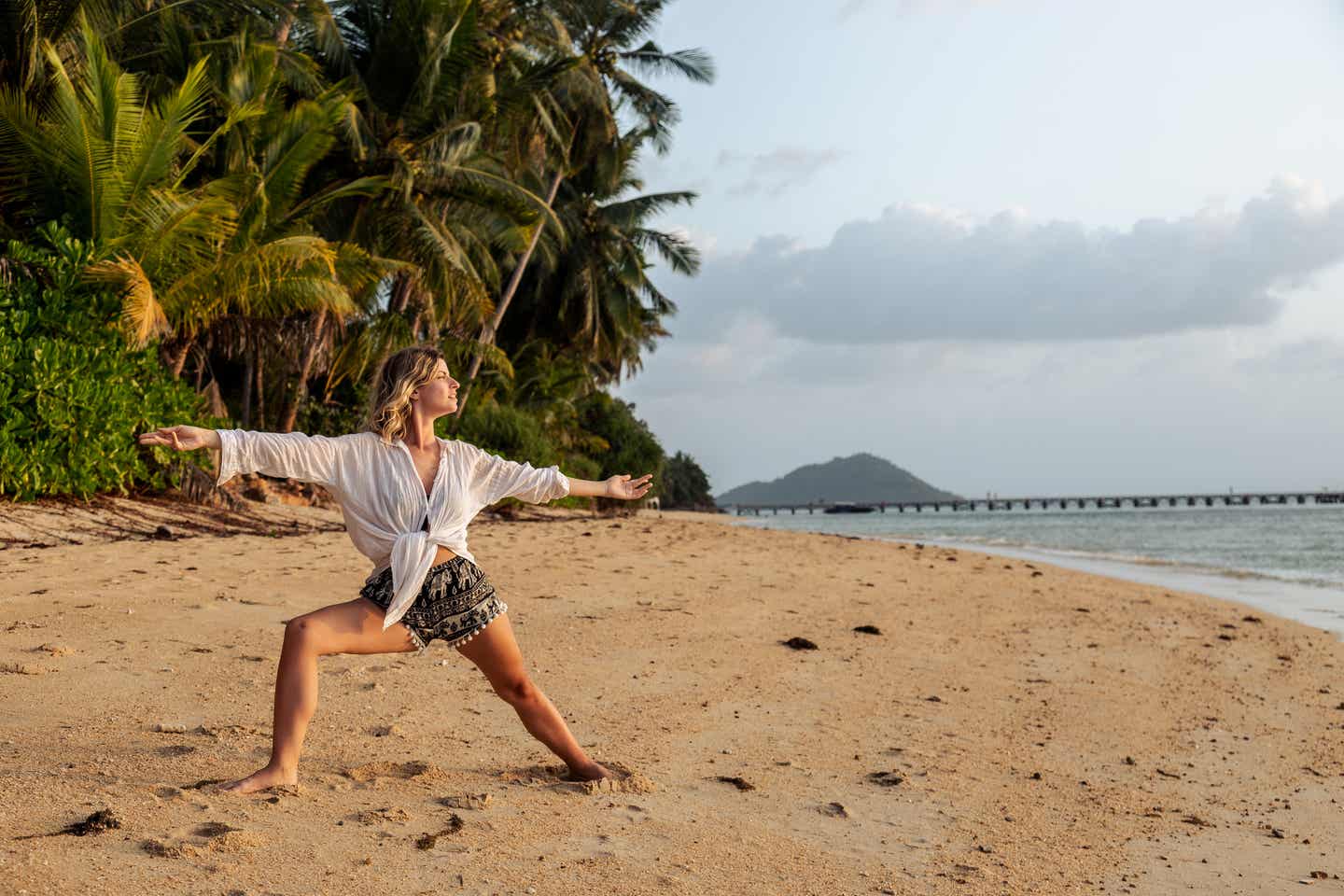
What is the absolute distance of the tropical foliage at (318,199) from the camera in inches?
494

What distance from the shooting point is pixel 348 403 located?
901 inches

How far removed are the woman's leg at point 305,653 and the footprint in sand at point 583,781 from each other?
791 mm

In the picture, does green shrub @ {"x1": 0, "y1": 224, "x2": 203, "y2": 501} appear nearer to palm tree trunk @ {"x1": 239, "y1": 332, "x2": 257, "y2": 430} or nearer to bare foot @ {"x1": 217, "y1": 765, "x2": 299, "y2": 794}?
palm tree trunk @ {"x1": 239, "y1": 332, "x2": 257, "y2": 430}

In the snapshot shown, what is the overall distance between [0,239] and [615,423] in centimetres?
2693

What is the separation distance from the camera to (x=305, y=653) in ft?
11.6

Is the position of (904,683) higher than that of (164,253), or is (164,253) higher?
(164,253)

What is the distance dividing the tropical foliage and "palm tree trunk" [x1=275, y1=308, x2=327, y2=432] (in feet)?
0.24

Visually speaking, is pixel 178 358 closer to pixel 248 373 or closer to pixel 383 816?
pixel 248 373

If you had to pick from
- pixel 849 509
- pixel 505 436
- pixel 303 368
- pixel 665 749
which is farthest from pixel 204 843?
pixel 849 509

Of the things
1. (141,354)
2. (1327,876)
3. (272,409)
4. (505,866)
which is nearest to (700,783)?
(505,866)

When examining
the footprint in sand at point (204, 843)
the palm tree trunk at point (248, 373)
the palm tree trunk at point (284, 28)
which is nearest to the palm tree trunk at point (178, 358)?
the palm tree trunk at point (248, 373)

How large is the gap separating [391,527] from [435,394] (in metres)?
0.46

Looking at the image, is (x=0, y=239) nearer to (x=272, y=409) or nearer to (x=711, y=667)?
(x=272, y=409)

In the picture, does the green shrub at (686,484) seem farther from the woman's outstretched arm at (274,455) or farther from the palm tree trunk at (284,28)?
the woman's outstretched arm at (274,455)
